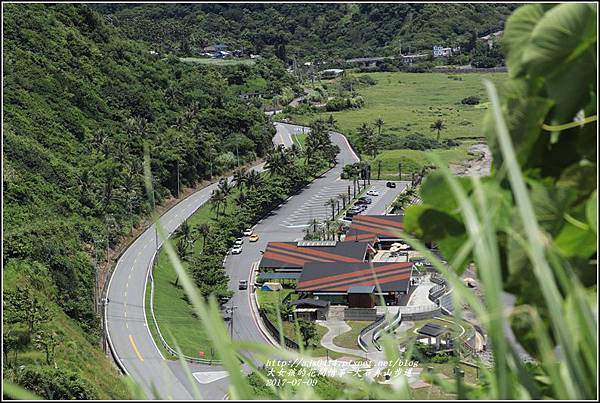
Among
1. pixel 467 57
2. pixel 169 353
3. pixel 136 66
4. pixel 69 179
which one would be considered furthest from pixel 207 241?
pixel 467 57

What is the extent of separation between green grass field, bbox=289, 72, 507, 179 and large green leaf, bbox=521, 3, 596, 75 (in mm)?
50862

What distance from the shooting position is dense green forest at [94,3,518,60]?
381ft

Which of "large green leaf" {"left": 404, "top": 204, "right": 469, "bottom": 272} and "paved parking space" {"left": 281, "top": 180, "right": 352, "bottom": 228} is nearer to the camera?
"large green leaf" {"left": 404, "top": 204, "right": 469, "bottom": 272}

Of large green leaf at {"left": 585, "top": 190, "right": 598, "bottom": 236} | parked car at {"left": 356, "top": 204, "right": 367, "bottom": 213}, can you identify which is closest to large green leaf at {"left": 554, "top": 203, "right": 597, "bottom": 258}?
large green leaf at {"left": 585, "top": 190, "right": 598, "bottom": 236}

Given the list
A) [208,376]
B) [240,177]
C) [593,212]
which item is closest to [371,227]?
[240,177]

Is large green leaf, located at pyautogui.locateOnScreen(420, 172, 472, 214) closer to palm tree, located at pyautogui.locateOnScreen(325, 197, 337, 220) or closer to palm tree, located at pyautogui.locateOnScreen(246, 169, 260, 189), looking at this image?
palm tree, located at pyautogui.locateOnScreen(325, 197, 337, 220)

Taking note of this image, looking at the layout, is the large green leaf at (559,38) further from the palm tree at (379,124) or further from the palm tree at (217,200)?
the palm tree at (379,124)

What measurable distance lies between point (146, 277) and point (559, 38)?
31.5 meters

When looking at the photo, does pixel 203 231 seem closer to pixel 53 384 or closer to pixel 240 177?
pixel 240 177

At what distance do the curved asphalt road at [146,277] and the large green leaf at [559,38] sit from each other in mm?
9908

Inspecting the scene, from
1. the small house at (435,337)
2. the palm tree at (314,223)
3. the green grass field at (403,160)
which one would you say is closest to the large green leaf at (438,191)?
the small house at (435,337)

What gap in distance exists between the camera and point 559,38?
6.92ft

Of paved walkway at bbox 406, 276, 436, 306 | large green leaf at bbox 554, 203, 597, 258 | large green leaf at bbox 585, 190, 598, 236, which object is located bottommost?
paved walkway at bbox 406, 276, 436, 306

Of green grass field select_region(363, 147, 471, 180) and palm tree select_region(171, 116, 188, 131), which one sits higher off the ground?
palm tree select_region(171, 116, 188, 131)
